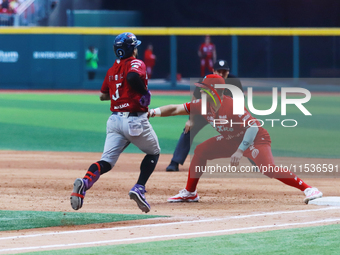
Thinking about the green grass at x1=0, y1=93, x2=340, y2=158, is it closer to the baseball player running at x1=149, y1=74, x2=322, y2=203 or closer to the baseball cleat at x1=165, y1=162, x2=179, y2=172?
the baseball cleat at x1=165, y1=162, x2=179, y2=172

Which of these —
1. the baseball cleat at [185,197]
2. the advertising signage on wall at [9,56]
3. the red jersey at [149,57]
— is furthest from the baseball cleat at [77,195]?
the advertising signage on wall at [9,56]

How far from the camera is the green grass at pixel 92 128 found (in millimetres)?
11211

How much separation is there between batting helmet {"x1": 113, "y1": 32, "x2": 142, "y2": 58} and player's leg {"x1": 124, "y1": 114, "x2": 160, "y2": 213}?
64cm

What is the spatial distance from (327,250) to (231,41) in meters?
21.8

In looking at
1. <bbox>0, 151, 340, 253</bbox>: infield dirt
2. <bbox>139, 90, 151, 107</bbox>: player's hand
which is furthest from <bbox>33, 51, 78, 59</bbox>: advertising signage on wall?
<bbox>139, 90, 151, 107</bbox>: player's hand

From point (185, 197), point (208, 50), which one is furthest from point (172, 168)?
point (208, 50)

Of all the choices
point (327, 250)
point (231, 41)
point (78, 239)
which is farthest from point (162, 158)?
point (231, 41)

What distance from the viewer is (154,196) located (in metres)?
6.85

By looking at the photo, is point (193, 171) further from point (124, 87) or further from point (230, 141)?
point (124, 87)

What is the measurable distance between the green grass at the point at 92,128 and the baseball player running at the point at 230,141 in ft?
13.8

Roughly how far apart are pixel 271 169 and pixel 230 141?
1.83ft

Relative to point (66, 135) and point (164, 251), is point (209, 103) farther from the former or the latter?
point (66, 135)

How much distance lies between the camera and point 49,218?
221 inches

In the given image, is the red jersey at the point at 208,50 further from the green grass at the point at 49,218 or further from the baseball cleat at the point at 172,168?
the green grass at the point at 49,218
